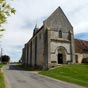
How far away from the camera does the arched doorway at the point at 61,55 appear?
148 ft

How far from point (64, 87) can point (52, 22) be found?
31.3 m

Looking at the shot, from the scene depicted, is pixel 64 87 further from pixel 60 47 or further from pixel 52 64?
pixel 60 47

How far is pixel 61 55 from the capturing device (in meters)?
45.5

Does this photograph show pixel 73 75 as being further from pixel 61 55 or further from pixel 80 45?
pixel 80 45

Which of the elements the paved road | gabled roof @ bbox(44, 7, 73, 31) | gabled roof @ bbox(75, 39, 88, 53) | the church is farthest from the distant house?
the paved road

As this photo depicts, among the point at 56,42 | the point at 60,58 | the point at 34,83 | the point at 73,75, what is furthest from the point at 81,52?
the point at 34,83

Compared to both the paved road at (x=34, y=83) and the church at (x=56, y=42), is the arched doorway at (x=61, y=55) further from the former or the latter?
the paved road at (x=34, y=83)

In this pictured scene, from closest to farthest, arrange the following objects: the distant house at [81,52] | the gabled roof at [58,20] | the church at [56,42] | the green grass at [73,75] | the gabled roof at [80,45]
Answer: the green grass at [73,75] → the church at [56,42] → the gabled roof at [58,20] → the distant house at [81,52] → the gabled roof at [80,45]

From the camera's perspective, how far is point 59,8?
47.1 m

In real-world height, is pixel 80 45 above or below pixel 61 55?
above

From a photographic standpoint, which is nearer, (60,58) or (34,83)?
(34,83)

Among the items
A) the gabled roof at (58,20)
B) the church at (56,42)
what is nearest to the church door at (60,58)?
the church at (56,42)

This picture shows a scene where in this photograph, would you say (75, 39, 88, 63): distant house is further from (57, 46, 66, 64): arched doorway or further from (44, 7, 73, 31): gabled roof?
(44, 7, 73, 31): gabled roof

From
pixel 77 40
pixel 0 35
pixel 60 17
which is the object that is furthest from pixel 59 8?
pixel 0 35
